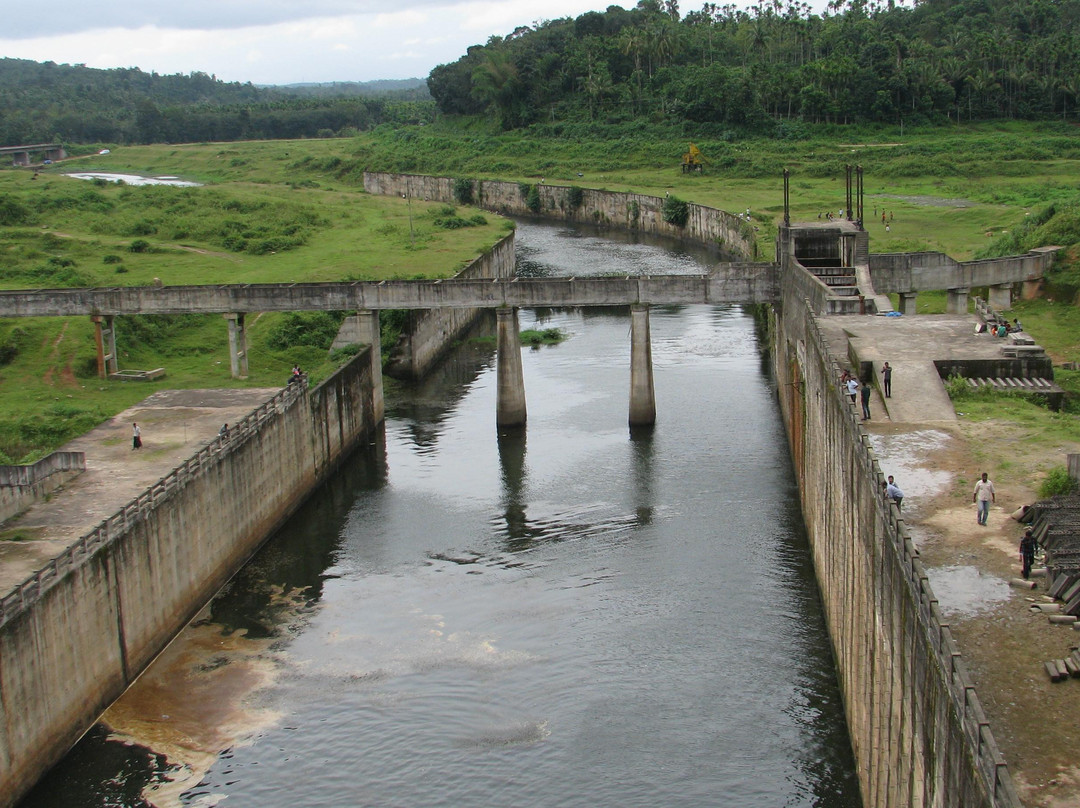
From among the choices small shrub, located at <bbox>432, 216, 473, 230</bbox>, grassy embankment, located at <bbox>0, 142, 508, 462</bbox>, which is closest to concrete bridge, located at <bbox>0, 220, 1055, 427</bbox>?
grassy embankment, located at <bbox>0, 142, 508, 462</bbox>

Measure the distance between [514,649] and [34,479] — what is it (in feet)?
56.7

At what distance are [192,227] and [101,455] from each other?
194ft

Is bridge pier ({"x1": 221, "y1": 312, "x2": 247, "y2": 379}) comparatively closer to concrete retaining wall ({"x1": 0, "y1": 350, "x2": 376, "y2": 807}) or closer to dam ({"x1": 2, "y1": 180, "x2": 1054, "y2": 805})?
concrete retaining wall ({"x1": 0, "y1": 350, "x2": 376, "y2": 807})

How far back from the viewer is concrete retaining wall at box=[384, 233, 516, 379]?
7712 centimetres

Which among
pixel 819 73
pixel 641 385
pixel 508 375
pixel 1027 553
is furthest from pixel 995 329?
pixel 819 73

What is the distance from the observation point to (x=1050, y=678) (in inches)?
891

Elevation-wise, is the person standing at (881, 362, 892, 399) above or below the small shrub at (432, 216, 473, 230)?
below

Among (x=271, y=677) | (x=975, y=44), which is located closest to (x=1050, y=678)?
(x=271, y=677)

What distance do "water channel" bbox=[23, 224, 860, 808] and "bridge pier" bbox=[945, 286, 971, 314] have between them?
1150 centimetres

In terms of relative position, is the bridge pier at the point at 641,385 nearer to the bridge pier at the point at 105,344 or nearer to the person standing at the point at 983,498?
the bridge pier at the point at 105,344

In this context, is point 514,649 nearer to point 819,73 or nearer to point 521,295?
point 521,295

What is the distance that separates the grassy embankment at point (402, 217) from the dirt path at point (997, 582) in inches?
750

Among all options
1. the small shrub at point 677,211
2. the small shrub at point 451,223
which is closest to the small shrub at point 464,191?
the small shrub at point 677,211

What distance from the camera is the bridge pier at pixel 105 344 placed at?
64062mm
